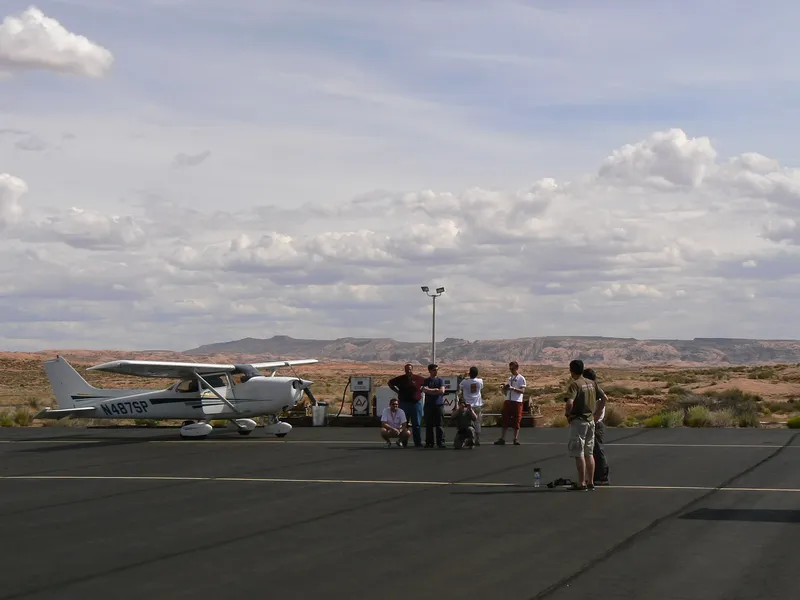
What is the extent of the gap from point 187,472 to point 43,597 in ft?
34.3

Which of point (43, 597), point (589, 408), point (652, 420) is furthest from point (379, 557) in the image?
point (652, 420)

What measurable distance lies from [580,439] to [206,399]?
15.6m

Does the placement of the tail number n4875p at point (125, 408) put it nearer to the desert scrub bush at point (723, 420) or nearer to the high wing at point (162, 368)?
the high wing at point (162, 368)

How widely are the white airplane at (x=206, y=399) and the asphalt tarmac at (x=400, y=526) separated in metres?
5.82

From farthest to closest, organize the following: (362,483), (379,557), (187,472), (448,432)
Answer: (448,432)
(187,472)
(362,483)
(379,557)

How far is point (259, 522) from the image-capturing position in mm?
12453

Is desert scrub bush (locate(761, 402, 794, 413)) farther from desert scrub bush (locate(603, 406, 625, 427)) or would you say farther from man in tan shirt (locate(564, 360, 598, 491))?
man in tan shirt (locate(564, 360, 598, 491))

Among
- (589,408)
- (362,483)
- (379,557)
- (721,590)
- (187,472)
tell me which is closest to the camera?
(721,590)

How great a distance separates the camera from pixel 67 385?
3170cm

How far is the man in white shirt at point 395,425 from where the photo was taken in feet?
77.9

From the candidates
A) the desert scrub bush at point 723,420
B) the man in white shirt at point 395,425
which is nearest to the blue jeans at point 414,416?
the man in white shirt at point 395,425

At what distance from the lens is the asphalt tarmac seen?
347 inches

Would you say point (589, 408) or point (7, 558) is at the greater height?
point (589, 408)

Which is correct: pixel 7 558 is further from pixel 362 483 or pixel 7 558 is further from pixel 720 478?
pixel 720 478
